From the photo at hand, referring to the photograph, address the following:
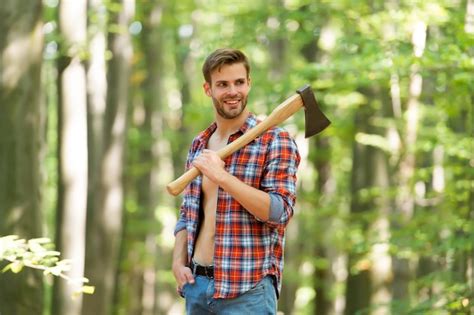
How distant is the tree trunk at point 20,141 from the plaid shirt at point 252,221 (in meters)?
3.38

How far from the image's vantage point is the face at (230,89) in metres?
4.88

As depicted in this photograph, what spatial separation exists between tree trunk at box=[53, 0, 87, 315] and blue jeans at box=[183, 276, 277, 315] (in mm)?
6262

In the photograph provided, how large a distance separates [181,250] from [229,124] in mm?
732

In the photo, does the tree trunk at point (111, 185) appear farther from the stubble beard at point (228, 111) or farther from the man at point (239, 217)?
the stubble beard at point (228, 111)

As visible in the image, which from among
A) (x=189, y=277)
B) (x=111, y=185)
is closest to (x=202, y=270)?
(x=189, y=277)

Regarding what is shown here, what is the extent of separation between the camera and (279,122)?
492 cm

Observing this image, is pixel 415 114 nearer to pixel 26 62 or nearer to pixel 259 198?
pixel 26 62

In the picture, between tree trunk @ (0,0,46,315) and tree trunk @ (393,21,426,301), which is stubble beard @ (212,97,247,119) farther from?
tree trunk @ (393,21,426,301)

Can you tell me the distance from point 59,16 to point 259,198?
7647 mm

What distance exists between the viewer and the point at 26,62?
8.09m

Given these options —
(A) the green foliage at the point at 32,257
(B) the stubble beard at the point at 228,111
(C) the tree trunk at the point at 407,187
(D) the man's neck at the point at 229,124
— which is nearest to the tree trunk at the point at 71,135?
(A) the green foliage at the point at 32,257

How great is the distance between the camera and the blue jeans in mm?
4812

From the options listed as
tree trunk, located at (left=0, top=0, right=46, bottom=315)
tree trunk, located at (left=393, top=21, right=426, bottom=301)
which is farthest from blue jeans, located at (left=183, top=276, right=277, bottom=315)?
tree trunk, located at (left=393, top=21, right=426, bottom=301)

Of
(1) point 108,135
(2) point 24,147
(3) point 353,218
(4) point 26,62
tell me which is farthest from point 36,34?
(3) point 353,218
